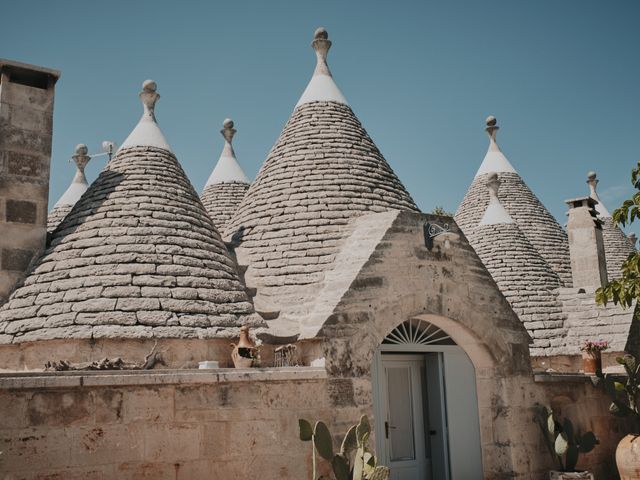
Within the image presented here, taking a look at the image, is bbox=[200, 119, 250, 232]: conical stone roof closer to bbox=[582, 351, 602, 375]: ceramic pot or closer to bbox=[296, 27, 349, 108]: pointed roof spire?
bbox=[296, 27, 349, 108]: pointed roof spire

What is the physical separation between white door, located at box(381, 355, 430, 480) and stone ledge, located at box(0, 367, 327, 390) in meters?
2.55

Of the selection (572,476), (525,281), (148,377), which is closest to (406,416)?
(572,476)

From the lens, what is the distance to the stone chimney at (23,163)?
9930mm

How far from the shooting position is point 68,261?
945cm

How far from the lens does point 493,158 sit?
797 inches

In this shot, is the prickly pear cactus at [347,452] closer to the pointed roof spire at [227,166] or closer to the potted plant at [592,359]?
the potted plant at [592,359]

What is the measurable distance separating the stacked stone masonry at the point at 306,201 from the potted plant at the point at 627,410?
424 cm

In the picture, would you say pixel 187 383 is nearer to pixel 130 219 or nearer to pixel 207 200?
pixel 130 219

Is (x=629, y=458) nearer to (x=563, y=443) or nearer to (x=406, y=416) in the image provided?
(x=563, y=443)

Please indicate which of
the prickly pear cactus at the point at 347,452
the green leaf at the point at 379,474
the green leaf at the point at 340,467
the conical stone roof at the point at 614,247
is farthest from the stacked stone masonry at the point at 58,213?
the conical stone roof at the point at 614,247

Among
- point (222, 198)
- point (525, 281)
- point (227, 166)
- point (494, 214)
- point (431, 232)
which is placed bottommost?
point (431, 232)

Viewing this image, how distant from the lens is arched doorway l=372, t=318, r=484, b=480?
34.0 ft

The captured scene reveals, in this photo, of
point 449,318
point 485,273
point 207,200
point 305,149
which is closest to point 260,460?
point 449,318

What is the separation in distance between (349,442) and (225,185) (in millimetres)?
10314
